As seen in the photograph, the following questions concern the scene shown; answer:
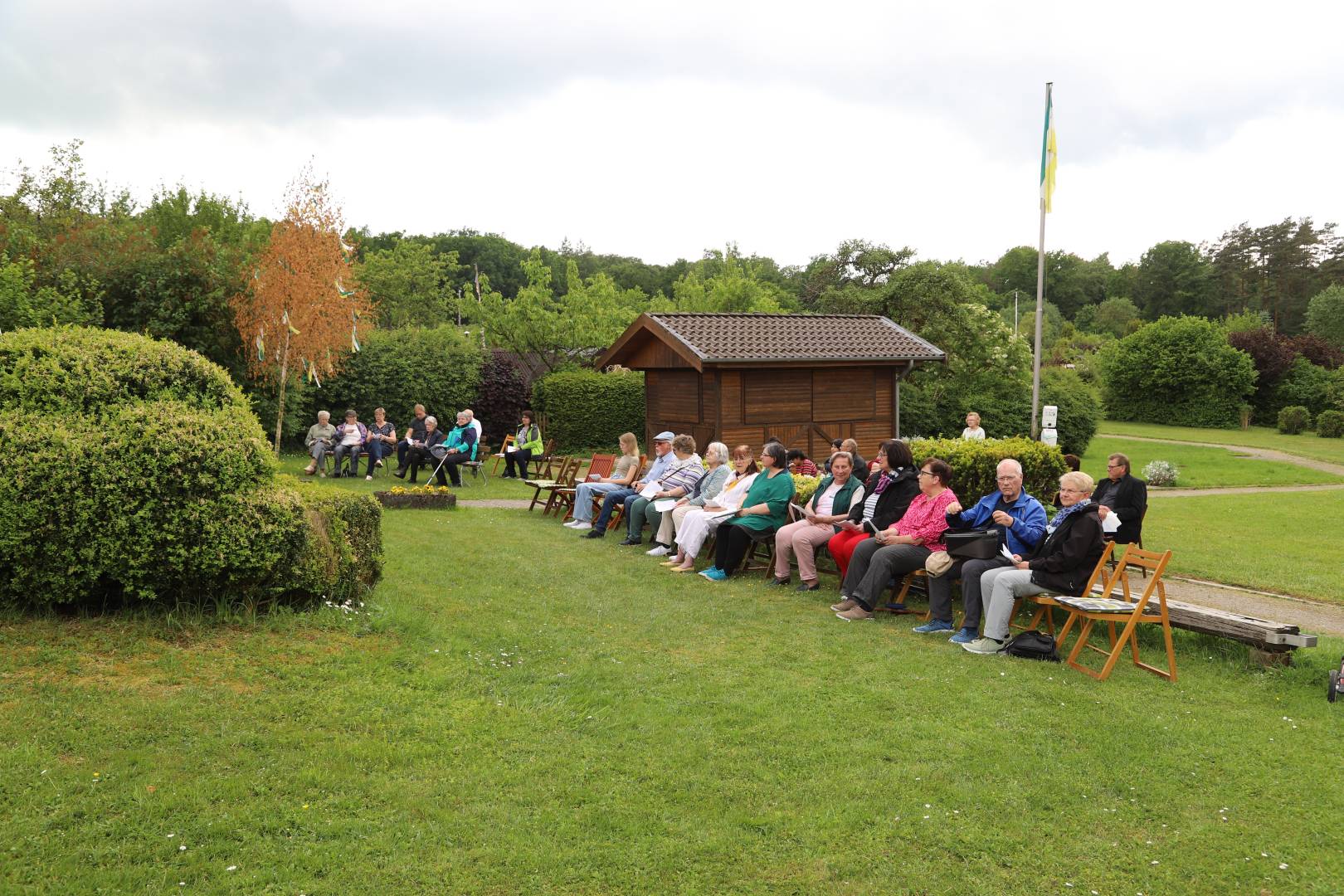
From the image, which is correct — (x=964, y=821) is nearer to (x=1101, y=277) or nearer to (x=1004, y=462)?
(x=1004, y=462)

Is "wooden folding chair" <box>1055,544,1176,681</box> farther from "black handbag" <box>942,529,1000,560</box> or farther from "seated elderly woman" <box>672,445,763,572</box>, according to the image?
"seated elderly woman" <box>672,445,763,572</box>

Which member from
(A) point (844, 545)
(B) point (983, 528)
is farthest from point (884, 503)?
(B) point (983, 528)

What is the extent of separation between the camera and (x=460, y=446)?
17938 millimetres

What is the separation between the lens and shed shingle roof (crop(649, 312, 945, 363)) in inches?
778

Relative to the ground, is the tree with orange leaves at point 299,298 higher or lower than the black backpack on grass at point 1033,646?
higher

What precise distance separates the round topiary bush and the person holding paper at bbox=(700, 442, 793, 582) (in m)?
4.16

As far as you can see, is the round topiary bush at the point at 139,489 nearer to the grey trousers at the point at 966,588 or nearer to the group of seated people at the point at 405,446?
the grey trousers at the point at 966,588

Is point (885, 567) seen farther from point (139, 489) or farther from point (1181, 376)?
point (1181, 376)

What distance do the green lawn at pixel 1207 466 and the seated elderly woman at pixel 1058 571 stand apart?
13735 millimetres

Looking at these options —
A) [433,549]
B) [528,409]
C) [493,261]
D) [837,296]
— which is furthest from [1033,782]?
[493,261]

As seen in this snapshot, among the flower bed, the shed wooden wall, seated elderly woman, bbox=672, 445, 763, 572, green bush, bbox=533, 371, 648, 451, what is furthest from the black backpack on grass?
green bush, bbox=533, 371, 648, 451

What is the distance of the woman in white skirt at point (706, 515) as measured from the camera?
33.6 ft

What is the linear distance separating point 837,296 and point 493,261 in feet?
191

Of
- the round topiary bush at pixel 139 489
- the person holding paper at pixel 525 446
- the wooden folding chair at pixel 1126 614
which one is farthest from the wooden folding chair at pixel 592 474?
the wooden folding chair at pixel 1126 614
